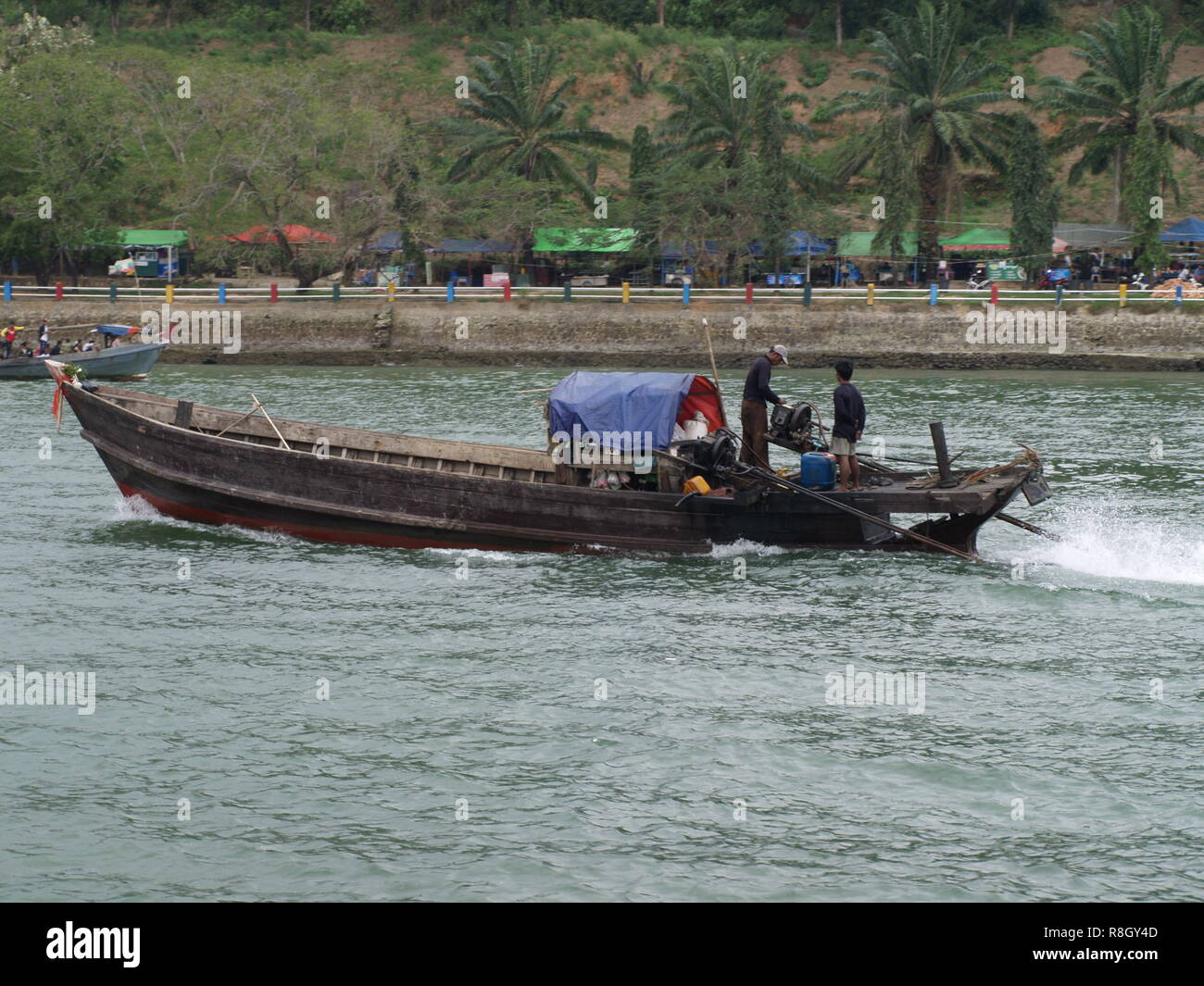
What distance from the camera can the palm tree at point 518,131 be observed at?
5600 centimetres

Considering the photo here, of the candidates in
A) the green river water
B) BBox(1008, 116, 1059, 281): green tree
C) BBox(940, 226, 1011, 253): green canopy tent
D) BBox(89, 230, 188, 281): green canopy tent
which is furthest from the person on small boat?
BBox(89, 230, 188, 281): green canopy tent

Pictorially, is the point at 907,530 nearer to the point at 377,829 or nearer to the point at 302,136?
the point at 377,829

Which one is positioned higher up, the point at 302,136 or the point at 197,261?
the point at 302,136

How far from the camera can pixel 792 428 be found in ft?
63.3

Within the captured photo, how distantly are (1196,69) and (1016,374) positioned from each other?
134 feet

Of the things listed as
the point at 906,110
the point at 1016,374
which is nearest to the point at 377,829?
the point at 1016,374

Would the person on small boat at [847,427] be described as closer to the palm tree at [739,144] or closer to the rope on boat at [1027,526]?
the rope on boat at [1027,526]

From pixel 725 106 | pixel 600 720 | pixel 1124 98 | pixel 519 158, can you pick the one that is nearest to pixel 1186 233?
pixel 1124 98

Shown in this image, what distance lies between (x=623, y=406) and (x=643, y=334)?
2731 centimetres

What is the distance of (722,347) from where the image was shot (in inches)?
1786

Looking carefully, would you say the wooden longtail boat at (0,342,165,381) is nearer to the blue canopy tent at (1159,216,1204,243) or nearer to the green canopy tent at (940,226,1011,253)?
the green canopy tent at (940,226,1011,253)

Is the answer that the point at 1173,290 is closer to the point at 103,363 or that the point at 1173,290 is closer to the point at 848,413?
the point at 848,413

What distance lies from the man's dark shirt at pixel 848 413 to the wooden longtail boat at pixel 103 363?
25.1 meters
